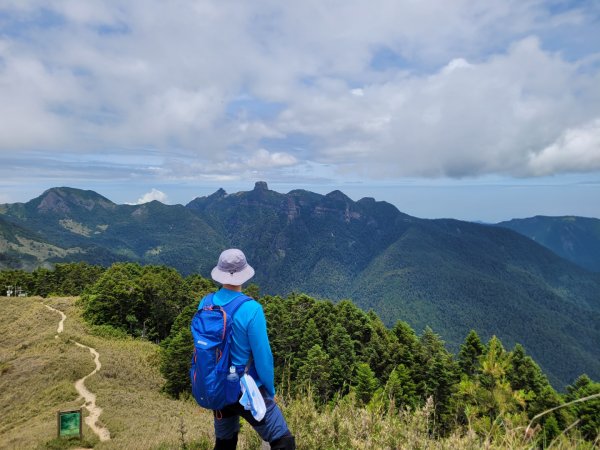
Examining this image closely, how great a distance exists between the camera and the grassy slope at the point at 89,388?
36.2 feet

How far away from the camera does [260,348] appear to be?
4.24 meters

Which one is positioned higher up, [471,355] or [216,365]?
[216,365]

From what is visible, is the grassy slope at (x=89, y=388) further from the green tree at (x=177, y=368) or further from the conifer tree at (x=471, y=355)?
the conifer tree at (x=471, y=355)

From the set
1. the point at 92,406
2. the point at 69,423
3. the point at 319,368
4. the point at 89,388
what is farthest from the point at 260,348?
the point at 319,368

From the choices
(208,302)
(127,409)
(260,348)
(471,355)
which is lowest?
(471,355)

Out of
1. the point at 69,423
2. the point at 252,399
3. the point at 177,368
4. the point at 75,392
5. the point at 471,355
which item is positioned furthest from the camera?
the point at 471,355

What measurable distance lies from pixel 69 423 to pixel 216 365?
9448 millimetres

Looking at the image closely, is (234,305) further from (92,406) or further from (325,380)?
(325,380)

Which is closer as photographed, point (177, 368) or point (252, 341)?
point (252, 341)

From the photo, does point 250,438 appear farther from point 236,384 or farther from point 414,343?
point 414,343

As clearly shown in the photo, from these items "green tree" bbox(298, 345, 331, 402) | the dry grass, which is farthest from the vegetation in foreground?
"green tree" bbox(298, 345, 331, 402)

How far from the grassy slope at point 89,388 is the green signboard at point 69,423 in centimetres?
56

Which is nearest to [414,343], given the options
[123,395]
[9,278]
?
[123,395]

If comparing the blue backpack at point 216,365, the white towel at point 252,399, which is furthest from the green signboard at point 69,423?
the white towel at point 252,399
